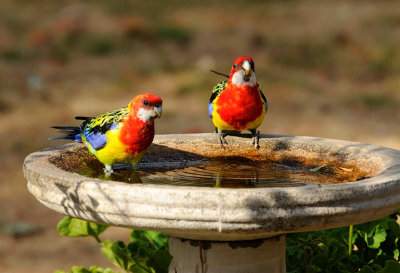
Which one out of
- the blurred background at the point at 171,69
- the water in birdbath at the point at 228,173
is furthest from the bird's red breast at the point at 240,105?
the blurred background at the point at 171,69

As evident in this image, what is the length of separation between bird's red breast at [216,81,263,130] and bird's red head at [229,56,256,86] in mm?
26

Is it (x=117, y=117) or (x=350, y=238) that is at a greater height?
(x=117, y=117)

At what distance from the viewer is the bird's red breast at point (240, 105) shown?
129 inches

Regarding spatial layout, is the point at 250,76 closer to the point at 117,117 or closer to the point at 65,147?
the point at 117,117

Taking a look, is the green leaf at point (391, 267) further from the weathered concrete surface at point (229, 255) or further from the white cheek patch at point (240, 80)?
the white cheek patch at point (240, 80)

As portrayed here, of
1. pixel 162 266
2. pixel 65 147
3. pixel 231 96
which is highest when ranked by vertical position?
pixel 231 96

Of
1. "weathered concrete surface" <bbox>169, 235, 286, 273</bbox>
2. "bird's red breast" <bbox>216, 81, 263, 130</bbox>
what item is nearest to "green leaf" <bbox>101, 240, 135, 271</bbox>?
"weathered concrete surface" <bbox>169, 235, 286, 273</bbox>

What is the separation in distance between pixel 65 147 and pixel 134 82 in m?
7.44

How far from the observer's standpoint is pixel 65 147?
3.07m

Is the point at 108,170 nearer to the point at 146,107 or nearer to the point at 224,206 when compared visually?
the point at 146,107

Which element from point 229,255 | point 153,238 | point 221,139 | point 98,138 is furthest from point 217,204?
point 153,238

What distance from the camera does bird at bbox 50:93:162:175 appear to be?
2.72m

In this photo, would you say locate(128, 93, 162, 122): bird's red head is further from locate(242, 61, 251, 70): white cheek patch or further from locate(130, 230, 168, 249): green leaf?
locate(130, 230, 168, 249): green leaf

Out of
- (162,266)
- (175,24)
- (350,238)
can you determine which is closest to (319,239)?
(350,238)
